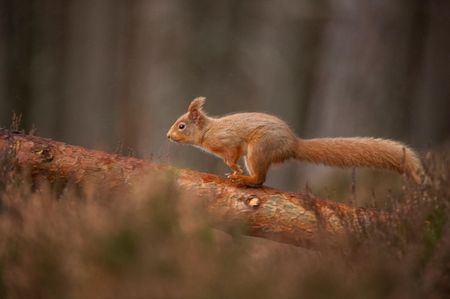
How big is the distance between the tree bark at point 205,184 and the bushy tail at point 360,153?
10.7 inches

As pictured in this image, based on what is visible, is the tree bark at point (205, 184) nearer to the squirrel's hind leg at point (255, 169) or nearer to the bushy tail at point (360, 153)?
the squirrel's hind leg at point (255, 169)

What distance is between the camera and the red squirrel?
3736mm

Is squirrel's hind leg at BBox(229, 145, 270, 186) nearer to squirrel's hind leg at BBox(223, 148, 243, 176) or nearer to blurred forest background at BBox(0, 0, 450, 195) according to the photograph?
squirrel's hind leg at BBox(223, 148, 243, 176)

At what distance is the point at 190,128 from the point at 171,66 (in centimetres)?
656

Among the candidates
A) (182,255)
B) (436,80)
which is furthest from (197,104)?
(436,80)

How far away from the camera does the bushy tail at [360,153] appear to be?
371cm

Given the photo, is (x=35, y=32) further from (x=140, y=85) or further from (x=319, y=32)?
(x=319, y=32)

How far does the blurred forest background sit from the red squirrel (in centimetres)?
515

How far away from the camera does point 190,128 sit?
4113mm

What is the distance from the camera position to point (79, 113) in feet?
38.8

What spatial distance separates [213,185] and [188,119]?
566mm

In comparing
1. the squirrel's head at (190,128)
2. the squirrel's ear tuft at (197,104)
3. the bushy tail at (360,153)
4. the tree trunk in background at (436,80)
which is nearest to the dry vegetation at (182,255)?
the bushy tail at (360,153)

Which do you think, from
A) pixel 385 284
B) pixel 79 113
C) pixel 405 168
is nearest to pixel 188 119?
pixel 405 168

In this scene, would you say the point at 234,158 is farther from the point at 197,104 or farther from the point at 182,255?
the point at 182,255
